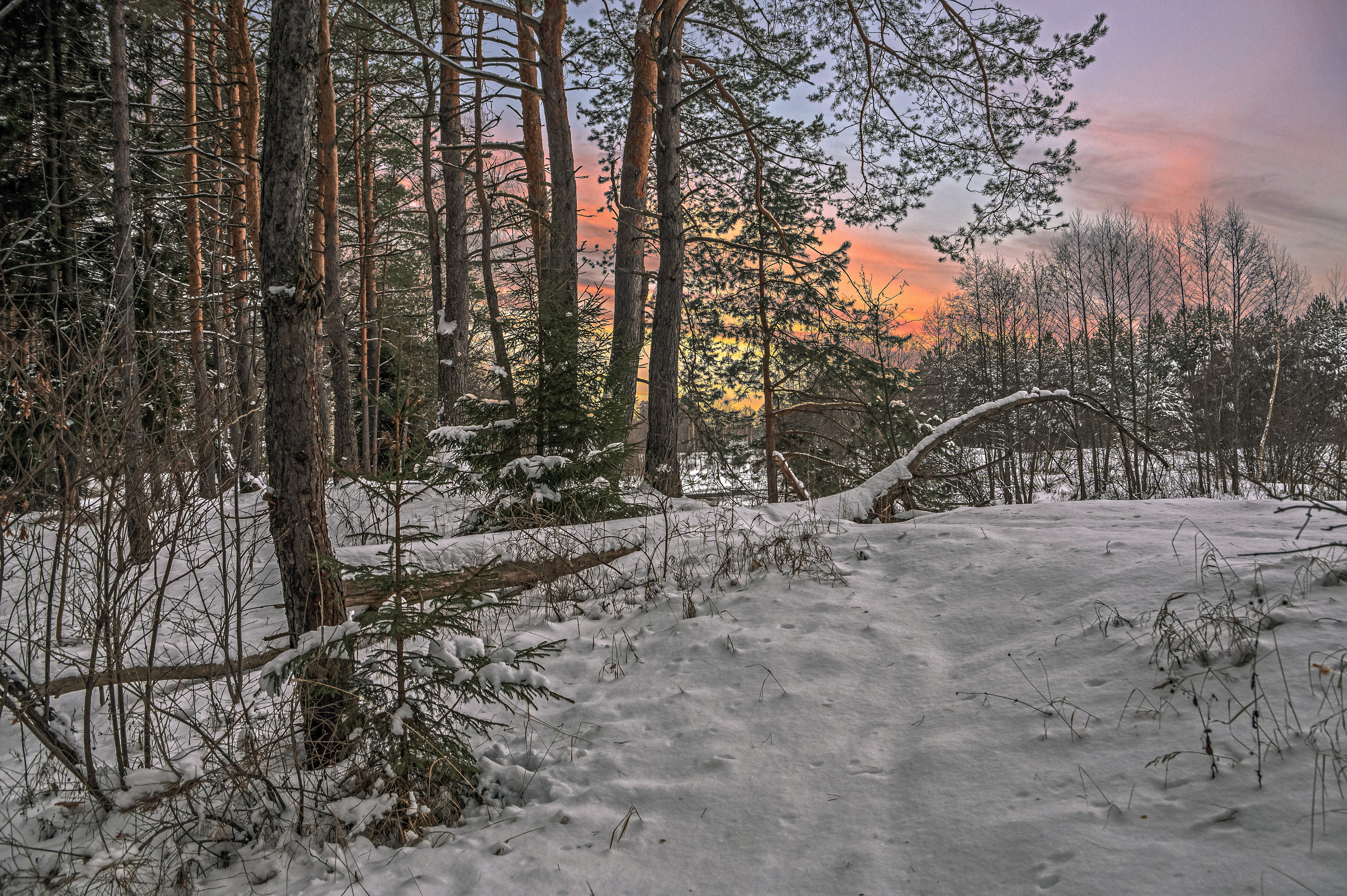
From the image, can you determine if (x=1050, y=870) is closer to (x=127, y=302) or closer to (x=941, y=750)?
(x=941, y=750)

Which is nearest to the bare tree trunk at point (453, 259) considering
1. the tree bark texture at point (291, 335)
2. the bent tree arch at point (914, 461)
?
the bent tree arch at point (914, 461)

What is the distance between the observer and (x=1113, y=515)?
4312 mm

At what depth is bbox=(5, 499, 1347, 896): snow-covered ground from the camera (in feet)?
5.91

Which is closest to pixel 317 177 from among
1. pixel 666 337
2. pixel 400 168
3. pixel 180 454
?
pixel 400 168

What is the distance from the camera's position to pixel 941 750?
2410 millimetres

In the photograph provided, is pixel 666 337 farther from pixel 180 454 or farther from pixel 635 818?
pixel 635 818

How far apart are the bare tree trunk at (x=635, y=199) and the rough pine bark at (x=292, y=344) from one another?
6.21m

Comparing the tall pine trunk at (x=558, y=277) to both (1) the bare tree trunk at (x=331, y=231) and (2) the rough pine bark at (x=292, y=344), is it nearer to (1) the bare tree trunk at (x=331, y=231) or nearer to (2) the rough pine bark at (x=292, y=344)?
(2) the rough pine bark at (x=292, y=344)

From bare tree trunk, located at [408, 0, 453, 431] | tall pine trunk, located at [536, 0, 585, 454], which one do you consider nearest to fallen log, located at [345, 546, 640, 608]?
tall pine trunk, located at [536, 0, 585, 454]

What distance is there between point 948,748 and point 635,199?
31.2 feet

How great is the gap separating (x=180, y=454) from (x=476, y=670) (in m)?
1.88

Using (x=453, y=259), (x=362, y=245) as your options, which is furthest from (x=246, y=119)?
(x=453, y=259)

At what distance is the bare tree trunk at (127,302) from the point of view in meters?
2.84

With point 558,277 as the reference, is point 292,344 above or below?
below
